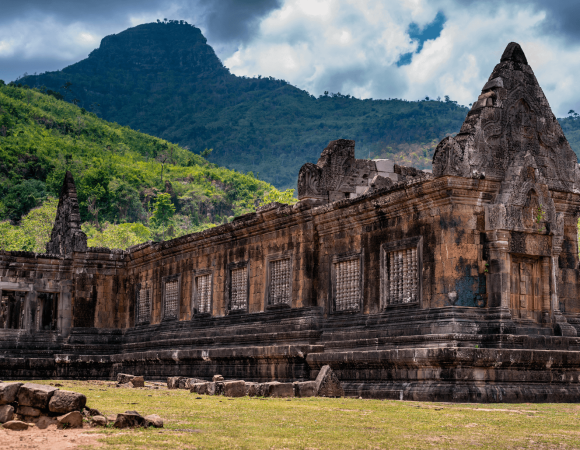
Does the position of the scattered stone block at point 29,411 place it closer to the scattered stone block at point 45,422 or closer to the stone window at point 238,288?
the scattered stone block at point 45,422

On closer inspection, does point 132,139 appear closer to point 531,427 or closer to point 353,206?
point 353,206

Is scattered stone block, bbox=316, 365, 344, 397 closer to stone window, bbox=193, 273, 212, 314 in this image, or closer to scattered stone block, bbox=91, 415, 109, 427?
scattered stone block, bbox=91, 415, 109, 427

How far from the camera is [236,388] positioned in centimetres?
1452

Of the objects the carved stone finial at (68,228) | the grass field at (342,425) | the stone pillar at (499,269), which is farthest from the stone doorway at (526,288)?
the carved stone finial at (68,228)

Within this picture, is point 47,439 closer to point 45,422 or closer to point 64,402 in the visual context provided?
point 45,422

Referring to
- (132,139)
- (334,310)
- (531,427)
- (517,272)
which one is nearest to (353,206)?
(334,310)

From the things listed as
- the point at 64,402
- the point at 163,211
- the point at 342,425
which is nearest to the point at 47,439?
the point at 64,402

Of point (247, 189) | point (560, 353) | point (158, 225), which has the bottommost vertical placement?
point (560, 353)

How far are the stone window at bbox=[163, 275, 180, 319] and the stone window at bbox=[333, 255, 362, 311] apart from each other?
854cm

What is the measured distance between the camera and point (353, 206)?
17.4 meters

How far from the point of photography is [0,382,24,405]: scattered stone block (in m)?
8.73

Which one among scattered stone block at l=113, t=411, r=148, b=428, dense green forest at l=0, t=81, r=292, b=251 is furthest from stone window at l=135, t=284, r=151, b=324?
dense green forest at l=0, t=81, r=292, b=251

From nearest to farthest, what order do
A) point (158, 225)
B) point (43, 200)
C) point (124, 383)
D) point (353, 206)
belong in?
1. point (353, 206)
2. point (124, 383)
3. point (43, 200)
4. point (158, 225)

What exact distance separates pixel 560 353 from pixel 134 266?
18198 millimetres
